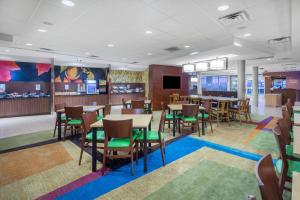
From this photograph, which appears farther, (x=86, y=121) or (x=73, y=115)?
(x=73, y=115)

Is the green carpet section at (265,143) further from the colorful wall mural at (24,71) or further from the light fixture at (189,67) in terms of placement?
the colorful wall mural at (24,71)

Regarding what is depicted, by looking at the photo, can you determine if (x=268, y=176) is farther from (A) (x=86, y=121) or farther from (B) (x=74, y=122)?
(B) (x=74, y=122)

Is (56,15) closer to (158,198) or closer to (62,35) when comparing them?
(62,35)

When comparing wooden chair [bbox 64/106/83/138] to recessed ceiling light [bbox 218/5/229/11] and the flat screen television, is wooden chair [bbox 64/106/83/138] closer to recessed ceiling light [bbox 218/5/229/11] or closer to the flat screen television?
recessed ceiling light [bbox 218/5/229/11]

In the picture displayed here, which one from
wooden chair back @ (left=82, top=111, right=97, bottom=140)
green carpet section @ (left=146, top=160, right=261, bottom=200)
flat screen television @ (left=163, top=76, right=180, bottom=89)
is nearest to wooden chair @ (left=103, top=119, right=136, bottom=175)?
wooden chair back @ (left=82, top=111, right=97, bottom=140)

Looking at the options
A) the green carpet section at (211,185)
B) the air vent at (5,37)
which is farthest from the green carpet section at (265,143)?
the air vent at (5,37)

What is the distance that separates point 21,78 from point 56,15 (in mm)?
6095

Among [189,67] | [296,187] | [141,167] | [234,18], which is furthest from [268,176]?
[189,67]

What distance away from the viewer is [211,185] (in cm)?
242

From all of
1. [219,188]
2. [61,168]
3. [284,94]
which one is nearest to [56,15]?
[61,168]

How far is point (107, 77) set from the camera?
1066 centimetres

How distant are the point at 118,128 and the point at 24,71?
768 cm

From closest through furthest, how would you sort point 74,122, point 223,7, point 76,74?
point 223,7, point 74,122, point 76,74

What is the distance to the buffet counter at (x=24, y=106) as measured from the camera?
7.18 m
